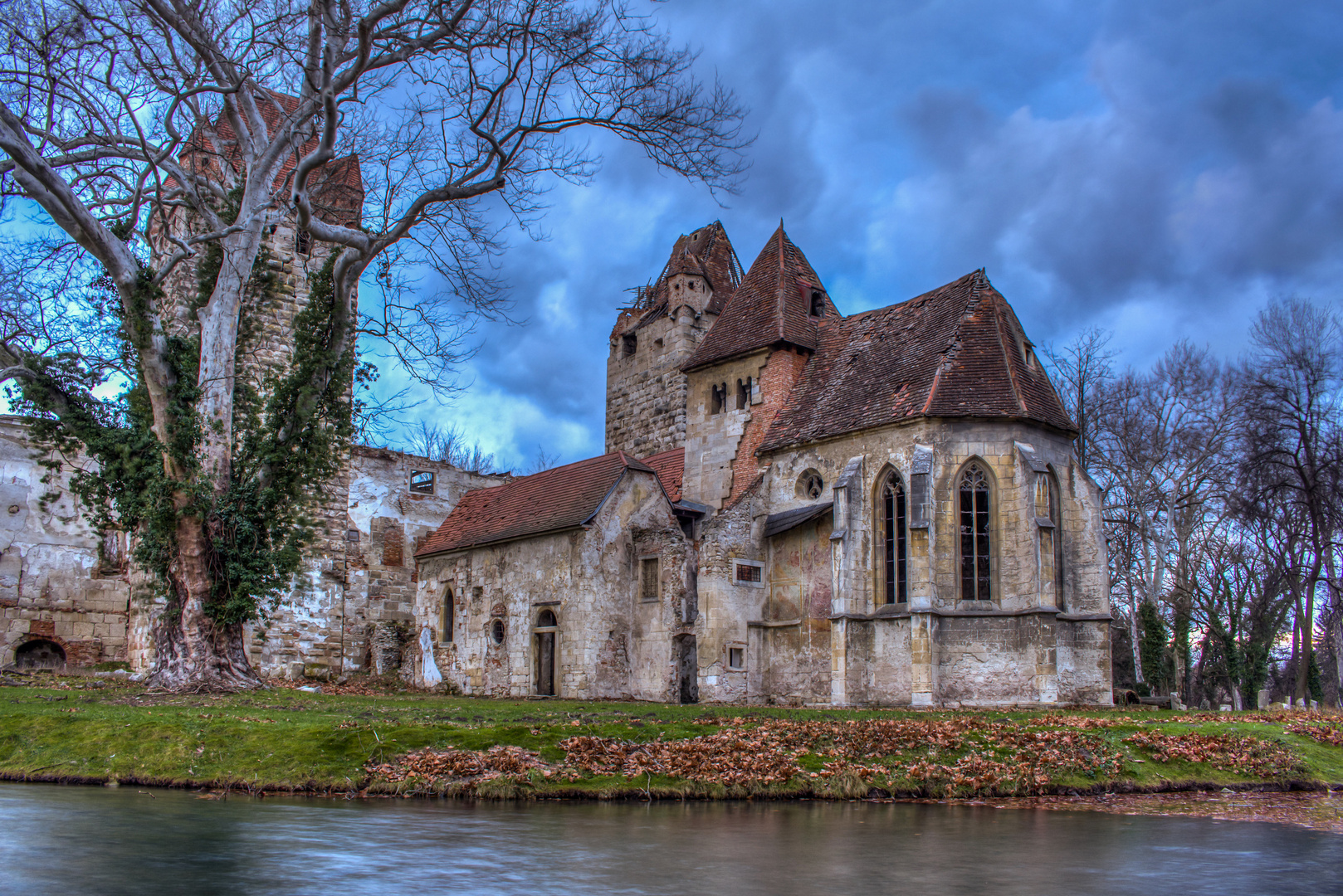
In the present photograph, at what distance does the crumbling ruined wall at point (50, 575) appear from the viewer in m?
28.0

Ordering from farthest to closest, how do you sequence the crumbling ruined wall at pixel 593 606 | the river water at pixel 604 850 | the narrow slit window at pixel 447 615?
1. the narrow slit window at pixel 447 615
2. the crumbling ruined wall at pixel 593 606
3. the river water at pixel 604 850

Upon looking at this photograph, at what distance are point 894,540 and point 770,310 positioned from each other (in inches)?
338

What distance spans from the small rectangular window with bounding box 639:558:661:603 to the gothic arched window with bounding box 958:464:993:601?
7125 millimetres

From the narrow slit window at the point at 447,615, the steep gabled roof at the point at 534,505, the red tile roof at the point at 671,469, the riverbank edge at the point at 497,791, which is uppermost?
the red tile roof at the point at 671,469

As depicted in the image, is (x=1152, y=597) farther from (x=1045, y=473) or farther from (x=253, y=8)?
(x=253, y=8)

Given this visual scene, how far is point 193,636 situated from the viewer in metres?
17.6

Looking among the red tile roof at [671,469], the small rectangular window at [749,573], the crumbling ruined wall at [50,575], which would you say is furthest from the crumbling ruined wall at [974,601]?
the crumbling ruined wall at [50,575]

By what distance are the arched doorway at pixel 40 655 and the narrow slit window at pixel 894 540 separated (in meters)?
21.2

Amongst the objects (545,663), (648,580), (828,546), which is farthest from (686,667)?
(828,546)

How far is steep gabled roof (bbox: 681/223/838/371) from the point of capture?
30.3 m

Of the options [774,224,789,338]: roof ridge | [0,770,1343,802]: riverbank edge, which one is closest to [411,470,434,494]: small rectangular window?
[774,224,789,338]: roof ridge

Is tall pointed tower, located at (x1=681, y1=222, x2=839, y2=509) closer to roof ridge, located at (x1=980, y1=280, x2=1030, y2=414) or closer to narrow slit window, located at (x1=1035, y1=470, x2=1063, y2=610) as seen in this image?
roof ridge, located at (x1=980, y1=280, x2=1030, y2=414)

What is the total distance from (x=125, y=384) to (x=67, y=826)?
15.1 metres

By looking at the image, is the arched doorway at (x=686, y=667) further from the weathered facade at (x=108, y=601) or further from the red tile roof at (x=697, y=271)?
the red tile roof at (x=697, y=271)
